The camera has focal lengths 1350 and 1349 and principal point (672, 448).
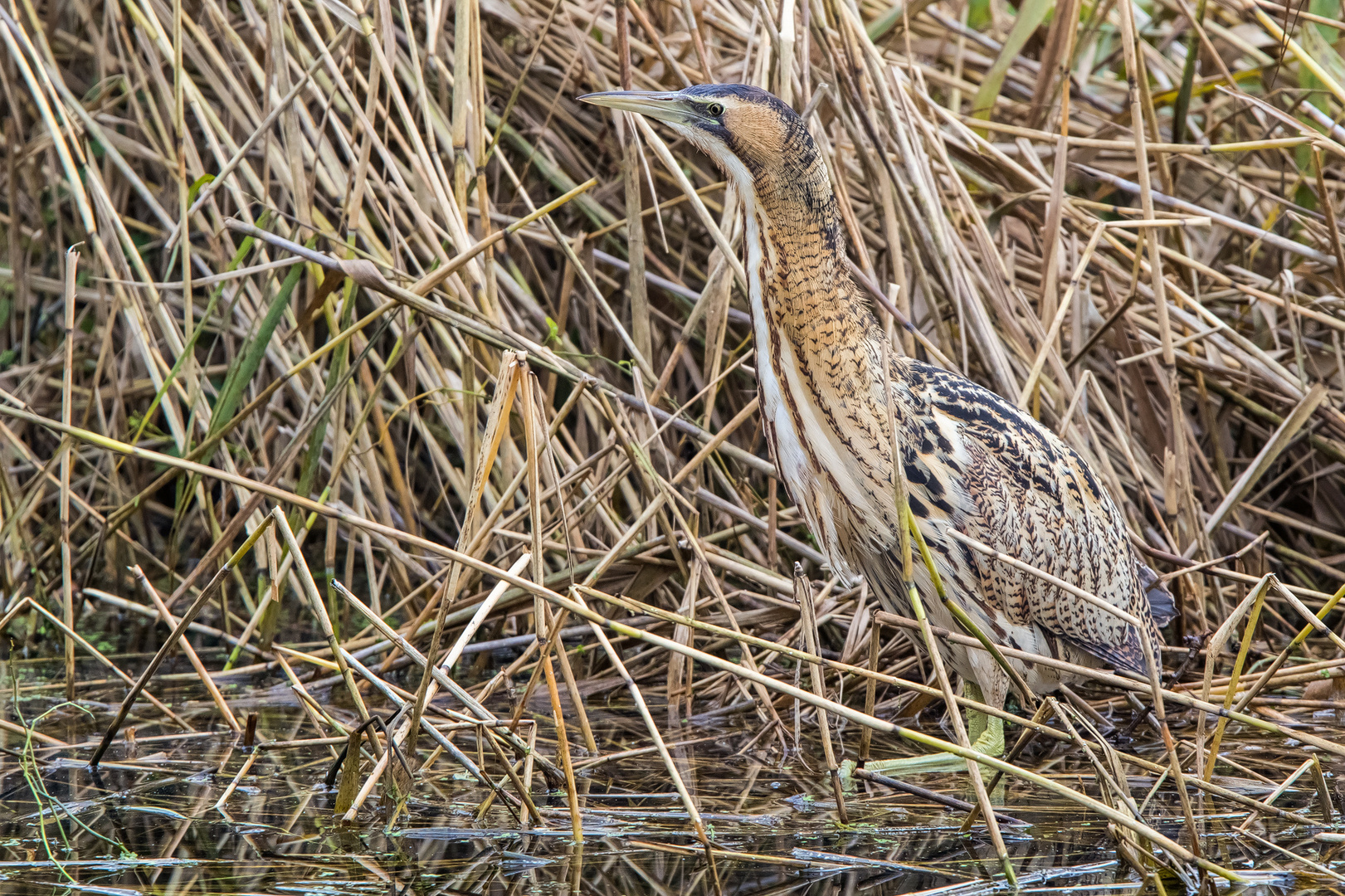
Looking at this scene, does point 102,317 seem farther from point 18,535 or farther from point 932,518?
point 932,518

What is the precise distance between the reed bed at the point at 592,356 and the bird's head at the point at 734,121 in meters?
0.28

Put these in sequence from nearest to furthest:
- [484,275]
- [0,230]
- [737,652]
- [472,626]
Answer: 1. [472,626]
2. [484,275]
3. [737,652]
4. [0,230]

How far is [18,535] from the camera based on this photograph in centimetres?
362

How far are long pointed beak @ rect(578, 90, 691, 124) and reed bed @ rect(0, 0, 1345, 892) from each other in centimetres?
26

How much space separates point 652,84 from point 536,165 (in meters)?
0.41

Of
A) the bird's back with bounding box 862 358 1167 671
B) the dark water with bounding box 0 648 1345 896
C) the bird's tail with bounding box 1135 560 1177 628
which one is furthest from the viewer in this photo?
the bird's tail with bounding box 1135 560 1177 628

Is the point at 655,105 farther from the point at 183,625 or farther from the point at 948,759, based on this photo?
the point at 948,759

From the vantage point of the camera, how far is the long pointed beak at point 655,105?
8.51ft

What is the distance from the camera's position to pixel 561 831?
2.18m

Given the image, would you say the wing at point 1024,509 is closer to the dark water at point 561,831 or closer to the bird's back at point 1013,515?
the bird's back at point 1013,515

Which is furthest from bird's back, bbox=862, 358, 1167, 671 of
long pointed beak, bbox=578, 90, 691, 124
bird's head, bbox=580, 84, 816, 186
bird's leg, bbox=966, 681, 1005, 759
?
long pointed beak, bbox=578, 90, 691, 124

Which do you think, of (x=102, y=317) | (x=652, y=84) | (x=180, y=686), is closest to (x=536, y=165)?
(x=652, y=84)

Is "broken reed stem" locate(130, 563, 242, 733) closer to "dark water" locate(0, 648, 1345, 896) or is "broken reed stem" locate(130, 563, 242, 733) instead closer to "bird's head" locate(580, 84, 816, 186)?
"dark water" locate(0, 648, 1345, 896)

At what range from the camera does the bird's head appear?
256cm
